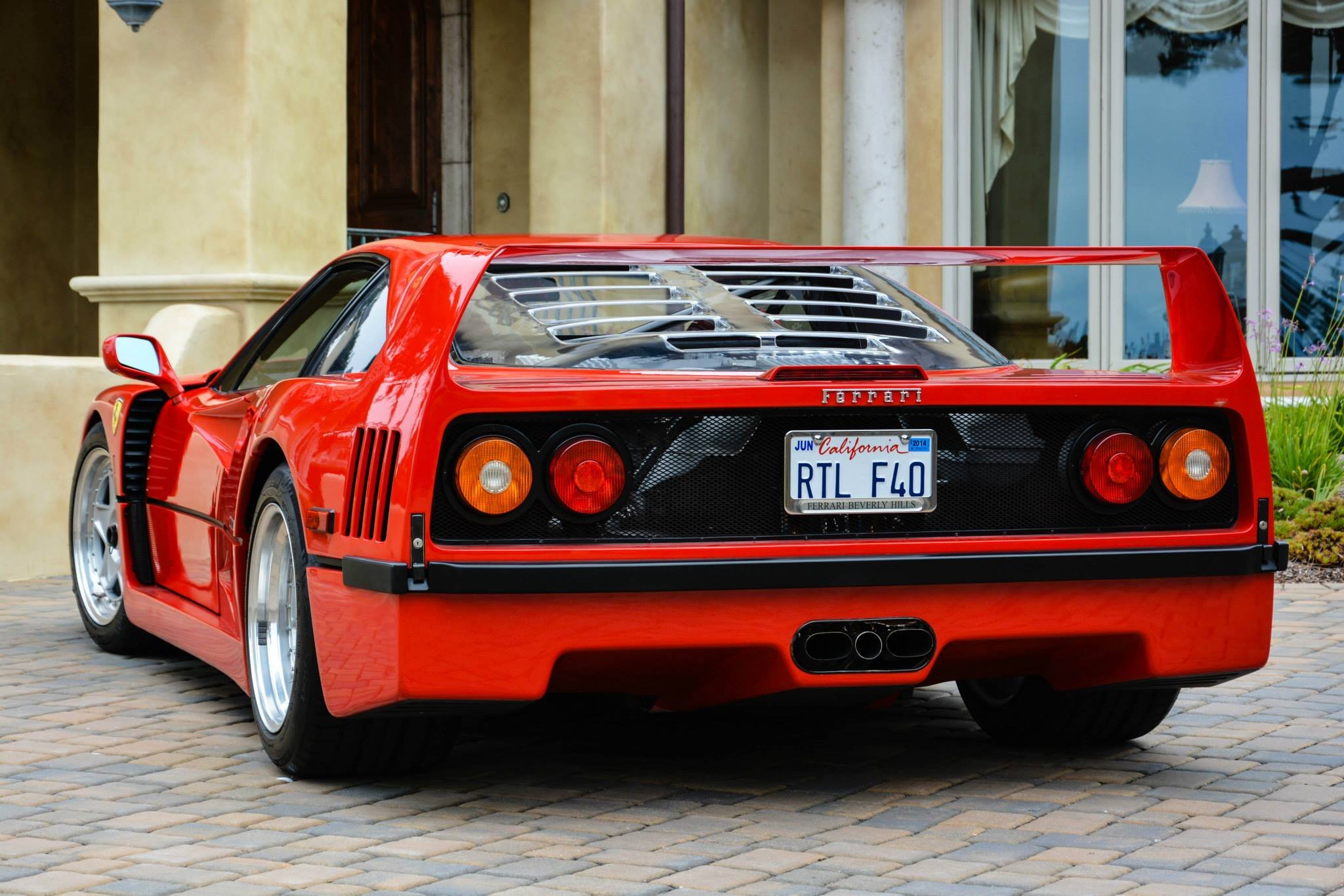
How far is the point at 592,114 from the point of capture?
1188 cm

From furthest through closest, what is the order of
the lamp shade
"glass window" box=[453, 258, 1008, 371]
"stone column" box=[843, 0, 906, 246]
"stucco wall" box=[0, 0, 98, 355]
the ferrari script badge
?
"stucco wall" box=[0, 0, 98, 355], "stone column" box=[843, 0, 906, 246], the lamp shade, "glass window" box=[453, 258, 1008, 371], the ferrari script badge

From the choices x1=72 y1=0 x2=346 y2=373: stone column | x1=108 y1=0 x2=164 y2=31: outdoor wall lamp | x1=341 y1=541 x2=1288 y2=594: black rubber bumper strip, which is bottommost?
x1=341 y1=541 x2=1288 y2=594: black rubber bumper strip

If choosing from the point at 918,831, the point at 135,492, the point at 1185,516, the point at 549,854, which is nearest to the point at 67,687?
the point at 135,492

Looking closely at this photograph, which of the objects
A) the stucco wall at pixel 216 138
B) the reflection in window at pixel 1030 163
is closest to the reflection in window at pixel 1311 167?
the reflection in window at pixel 1030 163

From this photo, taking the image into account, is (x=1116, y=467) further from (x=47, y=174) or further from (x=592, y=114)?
(x=47, y=174)

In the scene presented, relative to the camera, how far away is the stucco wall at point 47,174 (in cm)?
1357

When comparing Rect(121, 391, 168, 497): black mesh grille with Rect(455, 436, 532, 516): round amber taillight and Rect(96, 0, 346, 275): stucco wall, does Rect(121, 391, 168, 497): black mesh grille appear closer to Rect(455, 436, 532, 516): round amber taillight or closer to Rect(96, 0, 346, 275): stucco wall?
Rect(455, 436, 532, 516): round amber taillight

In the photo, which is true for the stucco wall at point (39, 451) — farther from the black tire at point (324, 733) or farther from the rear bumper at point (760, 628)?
the rear bumper at point (760, 628)

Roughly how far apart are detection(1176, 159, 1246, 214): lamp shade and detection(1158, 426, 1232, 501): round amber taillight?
8260 mm

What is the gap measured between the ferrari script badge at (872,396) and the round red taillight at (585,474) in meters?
0.45

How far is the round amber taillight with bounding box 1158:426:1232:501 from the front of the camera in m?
4.14

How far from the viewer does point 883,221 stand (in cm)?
1259

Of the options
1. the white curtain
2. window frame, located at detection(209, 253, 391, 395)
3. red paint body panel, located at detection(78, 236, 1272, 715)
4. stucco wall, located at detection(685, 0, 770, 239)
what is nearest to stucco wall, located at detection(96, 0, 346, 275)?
stucco wall, located at detection(685, 0, 770, 239)

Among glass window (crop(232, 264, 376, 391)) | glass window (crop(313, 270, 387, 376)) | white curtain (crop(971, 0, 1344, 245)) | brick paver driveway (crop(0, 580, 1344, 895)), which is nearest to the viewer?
brick paver driveway (crop(0, 580, 1344, 895))
